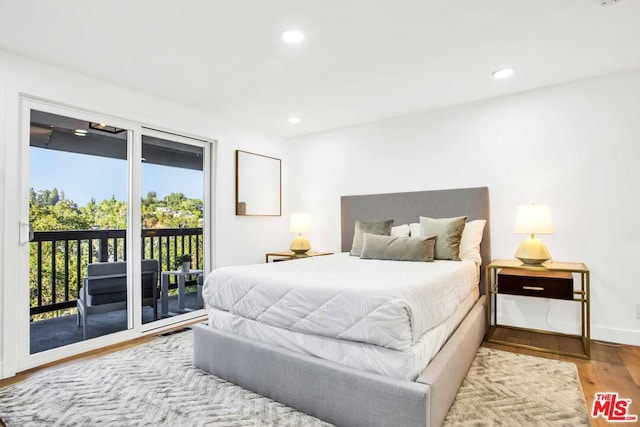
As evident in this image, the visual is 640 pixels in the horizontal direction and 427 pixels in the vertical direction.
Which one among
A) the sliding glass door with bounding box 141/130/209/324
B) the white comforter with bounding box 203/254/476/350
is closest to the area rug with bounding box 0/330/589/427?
the white comforter with bounding box 203/254/476/350

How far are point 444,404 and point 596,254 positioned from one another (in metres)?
2.32

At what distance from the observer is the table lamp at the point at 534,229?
3.02 meters

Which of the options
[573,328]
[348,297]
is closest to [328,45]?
[348,297]

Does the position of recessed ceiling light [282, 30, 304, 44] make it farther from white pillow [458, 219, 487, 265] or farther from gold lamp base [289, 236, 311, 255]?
gold lamp base [289, 236, 311, 255]

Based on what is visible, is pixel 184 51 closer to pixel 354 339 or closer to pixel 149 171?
pixel 149 171

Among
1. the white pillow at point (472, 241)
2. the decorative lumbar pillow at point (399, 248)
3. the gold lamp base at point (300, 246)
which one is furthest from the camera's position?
the gold lamp base at point (300, 246)

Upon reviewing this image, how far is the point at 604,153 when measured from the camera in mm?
3115

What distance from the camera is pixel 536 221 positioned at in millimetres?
3033

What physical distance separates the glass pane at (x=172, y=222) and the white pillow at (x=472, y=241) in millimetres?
2923

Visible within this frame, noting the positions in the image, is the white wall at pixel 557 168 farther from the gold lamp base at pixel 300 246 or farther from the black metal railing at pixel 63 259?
the black metal railing at pixel 63 259

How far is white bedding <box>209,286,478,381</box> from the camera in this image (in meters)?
1.68

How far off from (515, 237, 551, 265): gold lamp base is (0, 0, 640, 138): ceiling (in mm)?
1488
